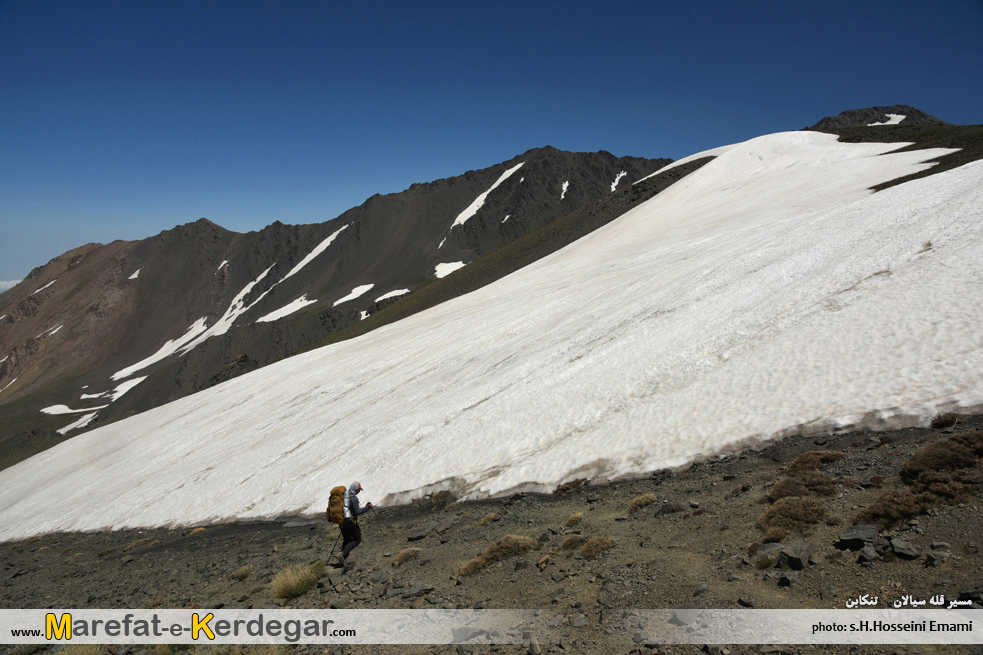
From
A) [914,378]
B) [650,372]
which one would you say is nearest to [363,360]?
[650,372]

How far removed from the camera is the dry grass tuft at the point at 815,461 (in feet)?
32.6

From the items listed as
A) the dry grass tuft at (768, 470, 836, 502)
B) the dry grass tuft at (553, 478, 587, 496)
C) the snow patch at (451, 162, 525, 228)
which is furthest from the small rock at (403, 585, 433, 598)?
the snow patch at (451, 162, 525, 228)

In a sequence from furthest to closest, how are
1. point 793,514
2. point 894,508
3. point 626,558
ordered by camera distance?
point 626,558 → point 793,514 → point 894,508

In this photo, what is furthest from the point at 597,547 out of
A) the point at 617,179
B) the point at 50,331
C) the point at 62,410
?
the point at 50,331

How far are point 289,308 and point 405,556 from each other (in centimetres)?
13673

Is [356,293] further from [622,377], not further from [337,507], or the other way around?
[337,507]

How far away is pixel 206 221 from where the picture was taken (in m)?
183

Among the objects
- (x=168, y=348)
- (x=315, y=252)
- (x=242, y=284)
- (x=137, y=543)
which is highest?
(x=315, y=252)

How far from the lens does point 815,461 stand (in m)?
10.1

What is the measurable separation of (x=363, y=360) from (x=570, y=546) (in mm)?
27971

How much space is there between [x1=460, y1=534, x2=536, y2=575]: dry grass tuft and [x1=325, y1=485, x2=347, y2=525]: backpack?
11.6 feet

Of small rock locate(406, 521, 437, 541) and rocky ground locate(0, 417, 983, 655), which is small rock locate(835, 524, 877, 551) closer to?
rocky ground locate(0, 417, 983, 655)

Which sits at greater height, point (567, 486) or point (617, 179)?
point (617, 179)

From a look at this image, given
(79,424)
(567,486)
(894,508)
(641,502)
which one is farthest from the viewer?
(79,424)
